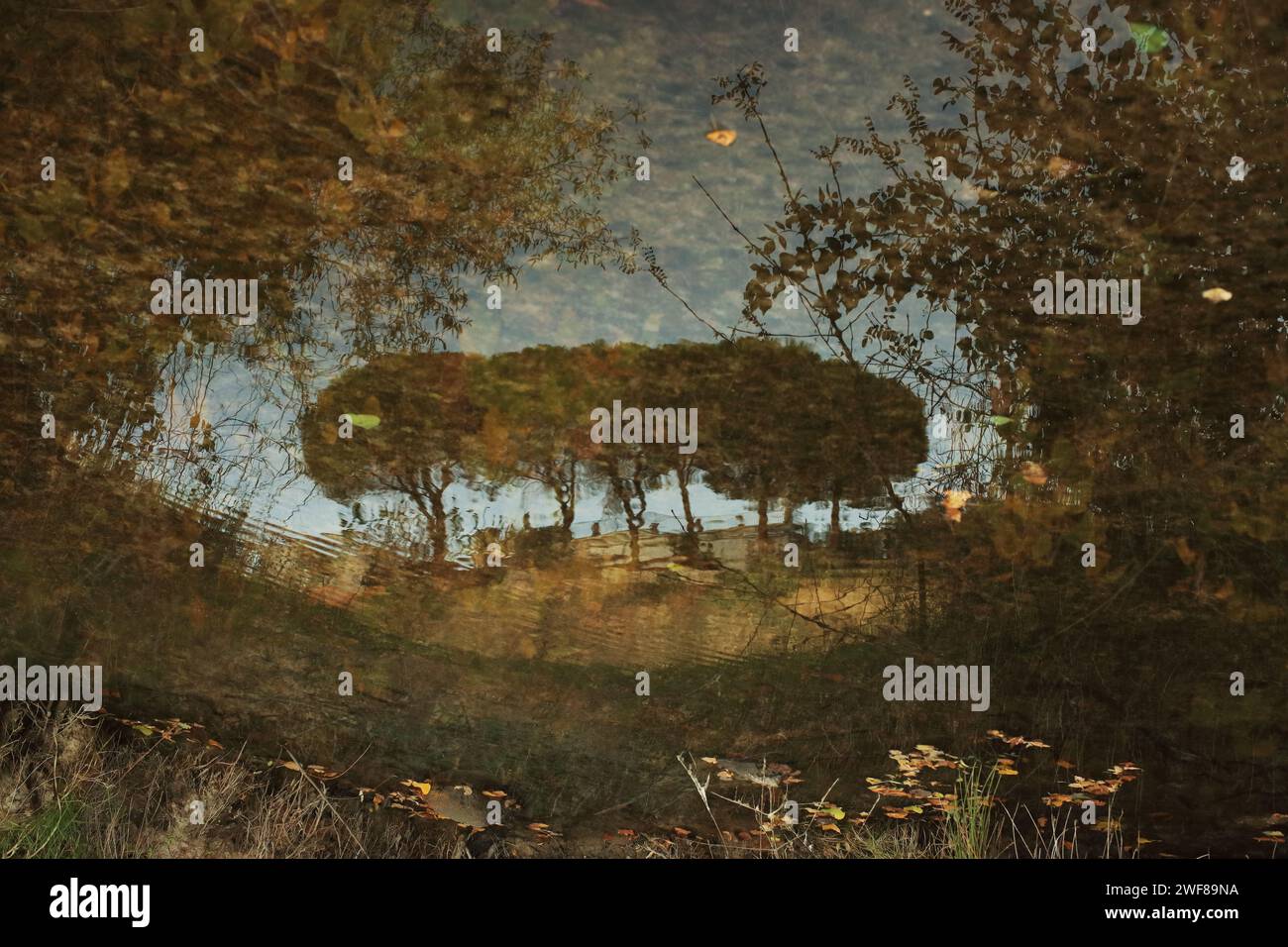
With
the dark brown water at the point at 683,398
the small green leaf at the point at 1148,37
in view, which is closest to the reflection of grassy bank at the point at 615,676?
the dark brown water at the point at 683,398

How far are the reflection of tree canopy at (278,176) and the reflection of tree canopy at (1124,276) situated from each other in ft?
3.16

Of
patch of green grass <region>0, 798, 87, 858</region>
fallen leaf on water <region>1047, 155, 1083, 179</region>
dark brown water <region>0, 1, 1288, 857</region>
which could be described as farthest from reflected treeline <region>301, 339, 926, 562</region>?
patch of green grass <region>0, 798, 87, 858</region>

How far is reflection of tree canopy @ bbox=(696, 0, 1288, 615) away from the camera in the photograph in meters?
3.56

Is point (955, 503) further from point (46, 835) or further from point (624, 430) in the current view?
point (46, 835)

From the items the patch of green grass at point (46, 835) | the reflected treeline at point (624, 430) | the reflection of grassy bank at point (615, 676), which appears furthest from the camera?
the reflected treeline at point (624, 430)

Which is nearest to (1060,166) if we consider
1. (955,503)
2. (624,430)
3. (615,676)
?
(955,503)

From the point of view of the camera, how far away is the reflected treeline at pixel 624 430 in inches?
146

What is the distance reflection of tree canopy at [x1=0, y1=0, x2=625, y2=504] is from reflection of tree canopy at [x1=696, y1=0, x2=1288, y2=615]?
96cm

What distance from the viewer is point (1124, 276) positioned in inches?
142

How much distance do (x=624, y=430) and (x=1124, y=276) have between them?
208cm

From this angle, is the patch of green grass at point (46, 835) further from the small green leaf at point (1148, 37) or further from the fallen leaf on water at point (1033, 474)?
the small green leaf at point (1148, 37)
